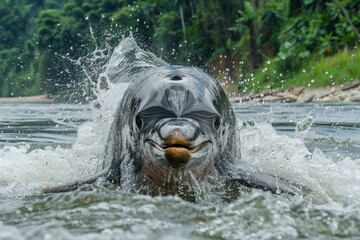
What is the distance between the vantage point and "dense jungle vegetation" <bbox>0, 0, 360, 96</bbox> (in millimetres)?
31906

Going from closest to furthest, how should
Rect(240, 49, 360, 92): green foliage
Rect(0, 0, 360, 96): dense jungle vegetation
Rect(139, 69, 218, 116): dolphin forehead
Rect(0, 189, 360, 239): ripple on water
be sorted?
Rect(0, 189, 360, 239): ripple on water < Rect(139, 69, 218, 116): dolphin forehead < Rect(240, 49, 360, 92): green foliage < Rect(0, 0, 360, 96): dense jungle vegetation

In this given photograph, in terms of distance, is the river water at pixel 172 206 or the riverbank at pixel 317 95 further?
the riverbank at pixel 317 95

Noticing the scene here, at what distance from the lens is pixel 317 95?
88.5 feet

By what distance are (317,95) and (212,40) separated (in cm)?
2458

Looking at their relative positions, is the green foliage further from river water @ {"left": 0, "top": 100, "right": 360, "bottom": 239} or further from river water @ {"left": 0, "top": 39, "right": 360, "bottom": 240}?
river water @ {"left": 0, "top": 100, "right": 360, "bottom": 239}

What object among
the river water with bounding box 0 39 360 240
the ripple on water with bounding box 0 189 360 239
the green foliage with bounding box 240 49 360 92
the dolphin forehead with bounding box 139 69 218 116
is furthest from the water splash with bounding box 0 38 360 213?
the green foliage with bounding box 240 49 360 92

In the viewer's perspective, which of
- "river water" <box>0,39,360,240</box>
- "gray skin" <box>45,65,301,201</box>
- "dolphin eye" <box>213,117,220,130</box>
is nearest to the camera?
"river water" <box>0,39,360,240</box>

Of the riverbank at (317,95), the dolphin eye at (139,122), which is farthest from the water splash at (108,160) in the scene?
the riverbank at (317,95)

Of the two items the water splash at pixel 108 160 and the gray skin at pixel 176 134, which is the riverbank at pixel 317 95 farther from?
the gray skin at pixel 176 134

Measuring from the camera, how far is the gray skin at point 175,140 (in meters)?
4.69

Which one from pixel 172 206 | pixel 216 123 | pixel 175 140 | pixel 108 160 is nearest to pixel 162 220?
pixel 172 206

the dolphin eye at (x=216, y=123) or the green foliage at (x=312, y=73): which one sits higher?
the green foliage at (x=312, y=73)

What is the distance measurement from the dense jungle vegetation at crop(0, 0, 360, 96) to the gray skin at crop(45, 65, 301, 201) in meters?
14.4

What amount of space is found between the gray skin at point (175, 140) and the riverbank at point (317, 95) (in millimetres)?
16605
